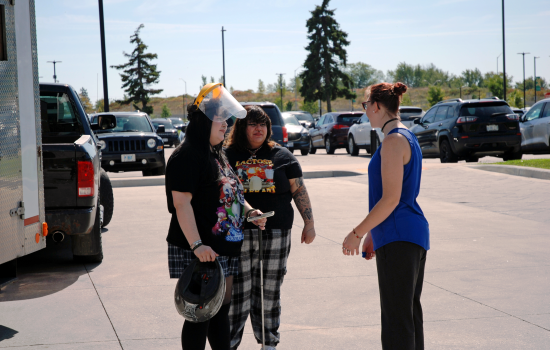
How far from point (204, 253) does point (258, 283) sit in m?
0.99

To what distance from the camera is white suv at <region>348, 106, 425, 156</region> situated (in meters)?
21.3

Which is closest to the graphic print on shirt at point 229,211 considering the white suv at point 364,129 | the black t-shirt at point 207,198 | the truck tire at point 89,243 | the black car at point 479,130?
the black t-shirt at point 207,198

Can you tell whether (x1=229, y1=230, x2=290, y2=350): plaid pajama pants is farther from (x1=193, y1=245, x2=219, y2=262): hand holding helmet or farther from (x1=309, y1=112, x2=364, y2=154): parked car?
(x1=309, y1=112, x2=364, y2=154): parked car

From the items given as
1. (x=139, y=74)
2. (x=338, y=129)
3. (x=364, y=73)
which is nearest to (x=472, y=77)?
(x=364, y=73)

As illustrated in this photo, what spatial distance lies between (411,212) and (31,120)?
3049 millimetres

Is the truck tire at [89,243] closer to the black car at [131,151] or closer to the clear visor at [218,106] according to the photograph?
the clear visor at [218,106]

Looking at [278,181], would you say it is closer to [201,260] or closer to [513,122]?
[201,260]

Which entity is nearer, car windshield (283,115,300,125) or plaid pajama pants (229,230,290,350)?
plaid pajama pants (229,230,290,350)

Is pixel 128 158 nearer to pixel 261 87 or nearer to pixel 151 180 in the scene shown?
pixel 151 180

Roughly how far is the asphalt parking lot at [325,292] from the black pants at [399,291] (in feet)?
3.27

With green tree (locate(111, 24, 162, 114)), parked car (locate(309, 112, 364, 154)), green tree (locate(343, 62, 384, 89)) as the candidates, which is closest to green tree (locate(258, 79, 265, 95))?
green tree (locate(343, 62, 384, 89))

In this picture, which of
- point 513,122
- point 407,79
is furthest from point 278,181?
point 407,79

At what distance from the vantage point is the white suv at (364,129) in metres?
21.3

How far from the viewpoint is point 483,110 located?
16.3 metres
